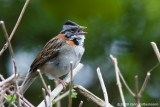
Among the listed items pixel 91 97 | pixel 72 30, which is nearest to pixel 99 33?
pixel 72 30

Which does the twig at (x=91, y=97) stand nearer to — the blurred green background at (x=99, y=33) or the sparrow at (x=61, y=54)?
the sparrow at (x=61, y=54)

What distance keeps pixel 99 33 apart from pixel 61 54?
1.02m

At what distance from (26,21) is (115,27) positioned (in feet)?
3.94

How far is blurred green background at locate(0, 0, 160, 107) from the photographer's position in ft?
17.1

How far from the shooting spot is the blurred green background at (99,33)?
520 cm

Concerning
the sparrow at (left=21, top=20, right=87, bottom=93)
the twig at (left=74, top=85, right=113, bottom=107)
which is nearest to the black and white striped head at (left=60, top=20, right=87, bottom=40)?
the sparrow at (left=21, top=20, right=87, bottom=93)

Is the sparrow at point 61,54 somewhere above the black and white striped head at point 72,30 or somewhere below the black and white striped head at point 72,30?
below

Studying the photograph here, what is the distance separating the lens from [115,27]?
17.8 feet

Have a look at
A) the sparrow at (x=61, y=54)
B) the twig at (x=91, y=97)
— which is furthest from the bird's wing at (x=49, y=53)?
the twig at (x=91, y=97)

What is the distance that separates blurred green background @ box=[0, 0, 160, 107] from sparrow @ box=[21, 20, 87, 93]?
56cm

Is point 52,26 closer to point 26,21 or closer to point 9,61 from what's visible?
point 26,21

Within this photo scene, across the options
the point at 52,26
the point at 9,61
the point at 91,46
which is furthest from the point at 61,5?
the point at 9,61

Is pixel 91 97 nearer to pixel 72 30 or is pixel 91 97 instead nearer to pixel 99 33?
pixel 72 30

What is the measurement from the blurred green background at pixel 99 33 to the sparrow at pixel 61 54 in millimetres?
558
